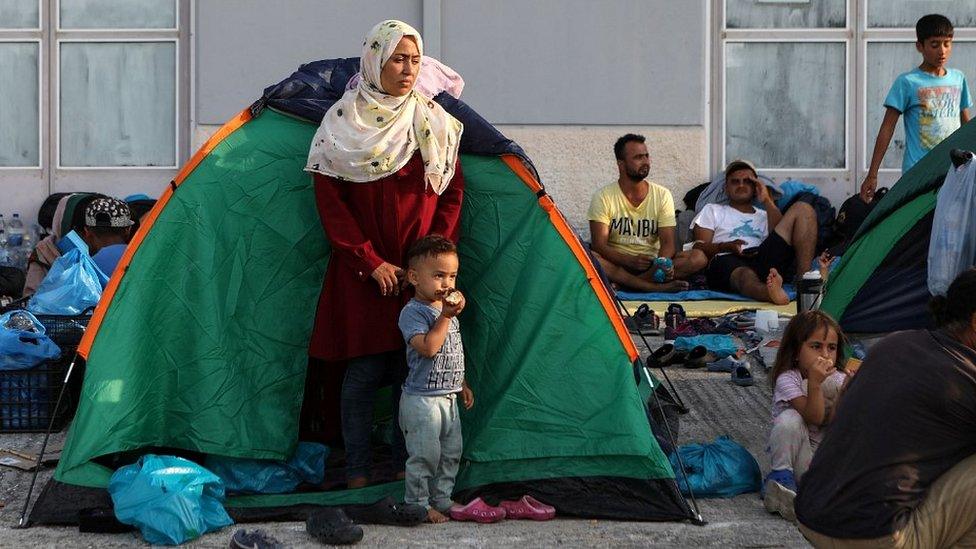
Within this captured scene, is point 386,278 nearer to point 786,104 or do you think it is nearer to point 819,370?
point 819,370

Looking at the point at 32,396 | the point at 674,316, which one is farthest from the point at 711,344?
the point at 32,396

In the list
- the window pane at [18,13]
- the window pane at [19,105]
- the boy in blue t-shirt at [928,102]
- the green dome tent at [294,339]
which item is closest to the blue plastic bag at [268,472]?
the green dome tent at [294,339]

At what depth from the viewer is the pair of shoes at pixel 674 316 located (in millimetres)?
8031

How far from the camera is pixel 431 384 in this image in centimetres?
495

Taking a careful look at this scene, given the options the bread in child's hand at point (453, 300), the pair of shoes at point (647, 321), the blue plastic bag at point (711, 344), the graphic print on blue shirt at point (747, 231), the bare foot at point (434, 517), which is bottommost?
the bare foot at point (434, 517)

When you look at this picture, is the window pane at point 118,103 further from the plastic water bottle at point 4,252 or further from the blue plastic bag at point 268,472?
the blue plastic bag at point 268,472

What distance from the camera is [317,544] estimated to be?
4.68m

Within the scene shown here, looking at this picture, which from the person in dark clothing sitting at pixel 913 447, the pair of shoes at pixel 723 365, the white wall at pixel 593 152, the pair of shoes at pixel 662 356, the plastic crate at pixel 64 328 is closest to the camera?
the person in dark clothing sitting at pixel 913 447

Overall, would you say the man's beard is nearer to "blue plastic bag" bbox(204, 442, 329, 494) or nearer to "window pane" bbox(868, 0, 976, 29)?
"window pane" bbox(868, 0, 976, 29)

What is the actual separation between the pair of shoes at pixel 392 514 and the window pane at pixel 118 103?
5969 mm

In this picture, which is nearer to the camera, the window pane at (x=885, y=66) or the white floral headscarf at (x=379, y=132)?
the white floral headscarf at (x=379, y=132)

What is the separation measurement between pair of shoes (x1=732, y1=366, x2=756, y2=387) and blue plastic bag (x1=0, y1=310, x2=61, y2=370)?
3.27 meters

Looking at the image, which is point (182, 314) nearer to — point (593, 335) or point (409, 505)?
point (409, 505)

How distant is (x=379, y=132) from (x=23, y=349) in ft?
7.01
